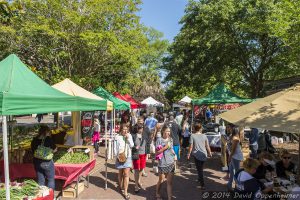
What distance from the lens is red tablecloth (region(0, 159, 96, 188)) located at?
752 centimetres

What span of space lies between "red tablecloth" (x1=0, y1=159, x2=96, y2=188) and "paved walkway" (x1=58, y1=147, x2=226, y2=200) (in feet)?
2.08

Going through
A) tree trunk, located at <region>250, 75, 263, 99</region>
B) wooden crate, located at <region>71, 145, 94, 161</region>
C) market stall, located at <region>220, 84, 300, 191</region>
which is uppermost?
tree trunk, located at <region>250, 75, 263, 99</region>

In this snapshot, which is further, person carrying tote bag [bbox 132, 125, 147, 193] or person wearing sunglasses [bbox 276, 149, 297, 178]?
person carrying tote bag [bbox 132, 125, 147, 193]

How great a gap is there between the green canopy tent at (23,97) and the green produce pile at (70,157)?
162 centimetres

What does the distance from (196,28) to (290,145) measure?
9.15 metres

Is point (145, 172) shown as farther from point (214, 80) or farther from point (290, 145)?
point (214, 80)

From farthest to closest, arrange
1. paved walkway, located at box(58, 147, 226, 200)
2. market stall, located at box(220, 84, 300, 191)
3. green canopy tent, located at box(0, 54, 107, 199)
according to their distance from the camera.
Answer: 1. paved walkway, located at box(58, 147, 226, 200)
2. green canopy tent, located at box(0, 54, 107, 199)
3. market stall, located at box(220, 84, 300, 191)

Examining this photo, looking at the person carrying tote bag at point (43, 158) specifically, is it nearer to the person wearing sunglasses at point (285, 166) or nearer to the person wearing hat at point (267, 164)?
the person wearing hat at point (267, 164)

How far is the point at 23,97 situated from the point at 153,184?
493 centimetres

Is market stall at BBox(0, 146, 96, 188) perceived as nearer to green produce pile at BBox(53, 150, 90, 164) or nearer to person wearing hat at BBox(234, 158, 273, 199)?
green produce pile at BBox(53, 150, 90, 164)

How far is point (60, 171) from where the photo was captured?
24.9ft

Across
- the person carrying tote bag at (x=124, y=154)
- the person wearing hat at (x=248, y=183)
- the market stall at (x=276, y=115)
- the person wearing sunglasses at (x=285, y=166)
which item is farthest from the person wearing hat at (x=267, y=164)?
the person carrying tote bag at (x=124, y=154)

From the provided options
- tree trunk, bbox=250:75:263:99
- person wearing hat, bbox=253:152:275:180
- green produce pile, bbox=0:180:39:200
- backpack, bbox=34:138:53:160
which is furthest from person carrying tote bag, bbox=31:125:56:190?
tree trunk, bbox=250:75:263:99

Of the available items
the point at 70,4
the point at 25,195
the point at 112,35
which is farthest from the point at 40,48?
the point at 25,195
